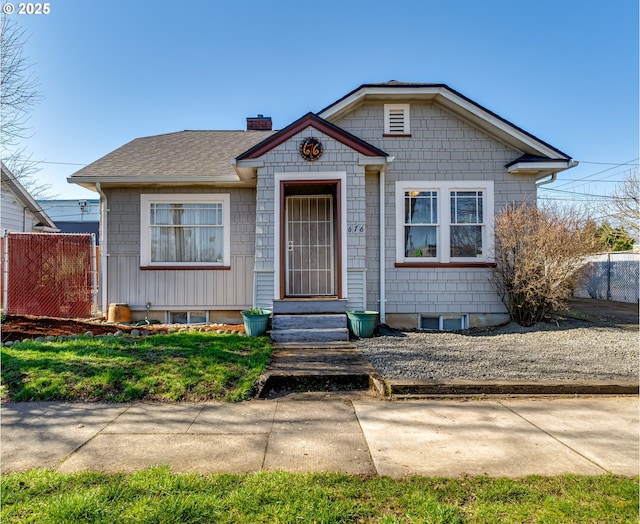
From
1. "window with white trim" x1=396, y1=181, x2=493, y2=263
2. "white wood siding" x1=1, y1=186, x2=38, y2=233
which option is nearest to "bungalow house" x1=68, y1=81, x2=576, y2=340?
"window with white trim" x1=396, y1=181, x2=493, y2=263

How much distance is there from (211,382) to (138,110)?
1121 centimetres

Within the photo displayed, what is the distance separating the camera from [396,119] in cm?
875

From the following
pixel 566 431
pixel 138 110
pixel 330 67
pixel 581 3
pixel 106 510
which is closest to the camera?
pixel 106 510

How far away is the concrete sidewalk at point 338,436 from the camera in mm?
2842

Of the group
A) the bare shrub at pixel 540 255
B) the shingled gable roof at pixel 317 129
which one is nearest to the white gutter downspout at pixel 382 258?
the shingled gable roof at pixel 317 129

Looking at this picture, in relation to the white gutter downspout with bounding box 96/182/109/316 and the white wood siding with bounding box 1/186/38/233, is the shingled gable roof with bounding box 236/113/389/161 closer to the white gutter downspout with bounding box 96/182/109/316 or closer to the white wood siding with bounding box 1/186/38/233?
the white gutter downspout with bounding box 96/182/109/316

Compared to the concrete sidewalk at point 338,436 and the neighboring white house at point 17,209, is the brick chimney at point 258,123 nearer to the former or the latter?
the neighboring white house at point 17,209

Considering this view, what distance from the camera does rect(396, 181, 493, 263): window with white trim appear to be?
8555mm

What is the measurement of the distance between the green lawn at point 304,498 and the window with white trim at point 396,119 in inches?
298

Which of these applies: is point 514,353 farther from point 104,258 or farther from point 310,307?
point 104,258

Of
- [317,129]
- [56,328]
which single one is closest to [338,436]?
[317,129]

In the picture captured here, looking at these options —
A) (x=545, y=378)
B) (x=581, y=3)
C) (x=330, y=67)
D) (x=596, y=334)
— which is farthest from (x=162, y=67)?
(x=596, y=334)

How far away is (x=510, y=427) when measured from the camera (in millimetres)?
3561

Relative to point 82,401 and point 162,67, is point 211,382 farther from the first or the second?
point 162,67
